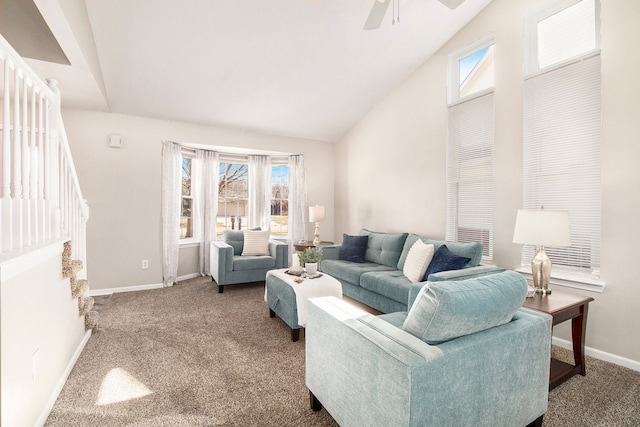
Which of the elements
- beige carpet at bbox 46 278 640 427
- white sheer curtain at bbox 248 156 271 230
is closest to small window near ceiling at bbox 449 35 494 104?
beige carpet at bbox 46 278 640 427

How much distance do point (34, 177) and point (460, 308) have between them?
242 cm

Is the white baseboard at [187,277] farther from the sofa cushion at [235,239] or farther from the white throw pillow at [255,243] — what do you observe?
the white throw pillow at [255,243]

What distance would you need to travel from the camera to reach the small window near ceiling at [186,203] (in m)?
5.34

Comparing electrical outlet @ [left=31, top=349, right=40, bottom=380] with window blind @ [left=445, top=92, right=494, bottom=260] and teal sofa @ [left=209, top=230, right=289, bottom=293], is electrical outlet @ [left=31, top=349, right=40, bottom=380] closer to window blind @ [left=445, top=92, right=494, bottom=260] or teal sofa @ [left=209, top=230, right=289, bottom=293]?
teal sofa @ [left=209, top=230, right=289, bottom=293]

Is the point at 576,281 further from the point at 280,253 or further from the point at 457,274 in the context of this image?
the point at 280,253

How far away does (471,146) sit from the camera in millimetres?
3676

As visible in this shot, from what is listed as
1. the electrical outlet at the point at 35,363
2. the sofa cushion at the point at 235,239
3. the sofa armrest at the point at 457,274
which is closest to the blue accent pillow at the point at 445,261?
the sofa armrest at the point at 457,274

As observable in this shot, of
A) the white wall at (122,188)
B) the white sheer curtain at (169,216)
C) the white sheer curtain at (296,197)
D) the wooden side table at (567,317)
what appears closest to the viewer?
the wooden side table at (567,317)

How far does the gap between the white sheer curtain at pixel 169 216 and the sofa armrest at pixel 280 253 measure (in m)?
1.48

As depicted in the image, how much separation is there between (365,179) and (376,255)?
159 centimetres

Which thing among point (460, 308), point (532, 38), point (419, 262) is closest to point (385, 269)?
point (419, 262)

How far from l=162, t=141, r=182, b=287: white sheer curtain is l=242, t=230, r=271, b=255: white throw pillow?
105 cm

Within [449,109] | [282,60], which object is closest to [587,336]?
[449,109]

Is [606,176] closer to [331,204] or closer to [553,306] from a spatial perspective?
[553,306]
